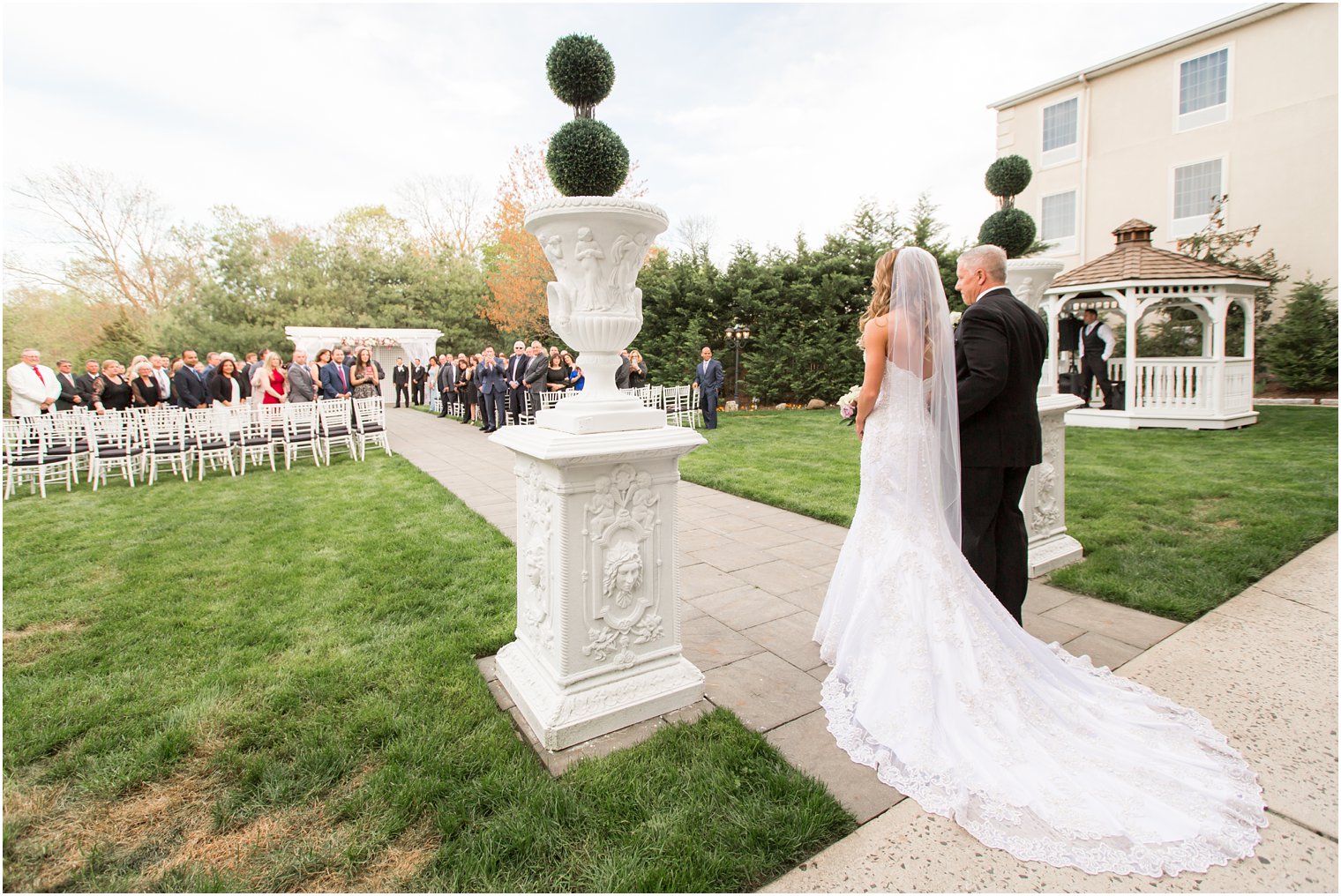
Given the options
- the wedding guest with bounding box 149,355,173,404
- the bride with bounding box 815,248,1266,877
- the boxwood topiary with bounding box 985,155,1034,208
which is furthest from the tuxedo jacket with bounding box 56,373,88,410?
the boxwood topiary with bounding box 985,155,1034,208

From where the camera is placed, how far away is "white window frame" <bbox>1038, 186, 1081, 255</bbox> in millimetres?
18219

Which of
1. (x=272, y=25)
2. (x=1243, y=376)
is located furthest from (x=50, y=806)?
(x=1243, y=376)

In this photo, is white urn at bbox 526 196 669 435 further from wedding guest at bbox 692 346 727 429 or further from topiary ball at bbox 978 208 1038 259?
wedding guest at bbox 692 346 727 429

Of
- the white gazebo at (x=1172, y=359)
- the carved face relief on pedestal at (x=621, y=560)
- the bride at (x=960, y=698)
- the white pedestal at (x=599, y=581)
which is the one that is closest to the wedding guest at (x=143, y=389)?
the white pedestal at (x=599, y=581)

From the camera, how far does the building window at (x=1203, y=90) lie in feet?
51.6

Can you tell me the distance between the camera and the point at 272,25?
344 centimetres

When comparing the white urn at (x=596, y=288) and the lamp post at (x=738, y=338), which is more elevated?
the lamp post at (x=738, y=338)

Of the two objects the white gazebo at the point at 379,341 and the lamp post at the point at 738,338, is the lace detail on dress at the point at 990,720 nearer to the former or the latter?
the lamp post at the point at 738,338

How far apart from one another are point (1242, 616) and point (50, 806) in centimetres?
536

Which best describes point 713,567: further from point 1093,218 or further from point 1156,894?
point 1093,218

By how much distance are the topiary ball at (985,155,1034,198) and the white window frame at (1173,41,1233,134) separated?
17.2m

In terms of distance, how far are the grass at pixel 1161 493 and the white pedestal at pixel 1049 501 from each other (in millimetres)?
125

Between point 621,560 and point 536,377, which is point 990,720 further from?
point 536,377

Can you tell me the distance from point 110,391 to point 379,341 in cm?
1446
